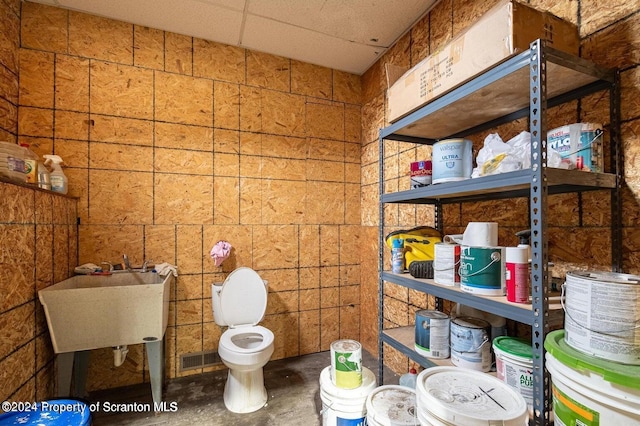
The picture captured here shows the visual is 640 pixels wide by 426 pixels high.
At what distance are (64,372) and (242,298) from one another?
3.47 ft

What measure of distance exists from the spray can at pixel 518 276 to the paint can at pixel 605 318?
0.17m

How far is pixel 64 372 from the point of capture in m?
1.70

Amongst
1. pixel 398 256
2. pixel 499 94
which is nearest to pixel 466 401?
pixel 398 256

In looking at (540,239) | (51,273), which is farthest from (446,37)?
(51,273)

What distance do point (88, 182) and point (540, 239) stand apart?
2612mm

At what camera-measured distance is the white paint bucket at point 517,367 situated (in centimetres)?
103

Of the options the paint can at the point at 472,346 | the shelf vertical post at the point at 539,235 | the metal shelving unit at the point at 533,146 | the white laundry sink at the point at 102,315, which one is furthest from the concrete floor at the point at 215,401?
the shelf vertical post at the point at 539,235

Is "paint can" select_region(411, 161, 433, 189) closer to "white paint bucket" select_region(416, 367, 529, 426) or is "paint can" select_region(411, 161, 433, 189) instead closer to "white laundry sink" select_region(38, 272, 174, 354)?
"white paint bucket" select_region(416, 367, 529, 426)

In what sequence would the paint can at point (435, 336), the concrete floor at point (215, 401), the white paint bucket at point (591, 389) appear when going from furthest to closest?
the concrete floor at point (215, 401)
the paint can at point (435, 336)
the white paint bucket at point (591, 389)

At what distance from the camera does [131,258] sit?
2.16 meters

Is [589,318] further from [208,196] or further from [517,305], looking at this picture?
[208,196]

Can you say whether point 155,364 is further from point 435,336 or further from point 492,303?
point 492,303

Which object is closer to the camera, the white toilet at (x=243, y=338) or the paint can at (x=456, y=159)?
the paint can at (x=456, y=159)

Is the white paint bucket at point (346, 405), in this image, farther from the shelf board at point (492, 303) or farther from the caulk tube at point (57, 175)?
the caulk tube at point (57, 175)
